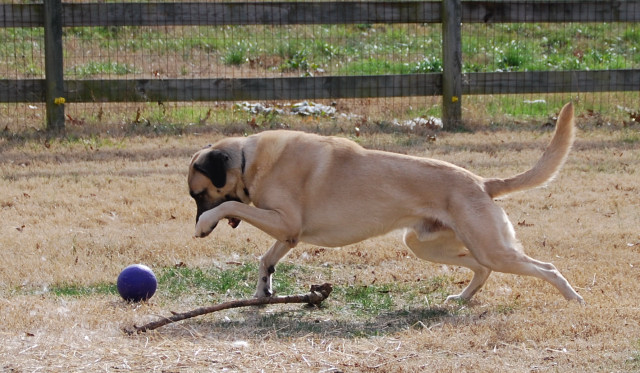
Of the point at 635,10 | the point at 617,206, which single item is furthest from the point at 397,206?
the point at 635,10

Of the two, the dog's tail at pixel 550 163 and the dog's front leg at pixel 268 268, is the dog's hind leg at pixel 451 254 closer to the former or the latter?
the dog's tail at pixel 550 163

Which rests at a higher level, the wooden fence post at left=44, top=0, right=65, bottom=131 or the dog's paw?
the wooden fence post at left=44, top=0, right=65, bottom=131

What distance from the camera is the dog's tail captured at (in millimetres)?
5703

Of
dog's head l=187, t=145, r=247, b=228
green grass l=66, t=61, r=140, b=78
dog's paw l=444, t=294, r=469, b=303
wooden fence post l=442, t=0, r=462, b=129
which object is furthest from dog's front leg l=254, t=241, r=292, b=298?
green grass l=66, t=61, r=140, b=78

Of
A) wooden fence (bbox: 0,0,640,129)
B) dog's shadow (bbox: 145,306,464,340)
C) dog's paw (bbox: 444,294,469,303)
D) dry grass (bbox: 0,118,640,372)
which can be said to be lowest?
dog's paw (bbox: 444,294,469,303)

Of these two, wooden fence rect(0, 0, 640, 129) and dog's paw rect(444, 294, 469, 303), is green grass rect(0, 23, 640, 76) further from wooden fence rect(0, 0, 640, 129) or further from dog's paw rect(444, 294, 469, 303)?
dog's paw rect(444, 294, 469, 303)

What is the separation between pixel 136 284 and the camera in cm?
552

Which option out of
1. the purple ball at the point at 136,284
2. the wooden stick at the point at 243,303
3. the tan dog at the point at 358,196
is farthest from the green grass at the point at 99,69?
the wooden stick at the point at 243,303

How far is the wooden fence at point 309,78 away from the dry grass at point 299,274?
73 centimetres

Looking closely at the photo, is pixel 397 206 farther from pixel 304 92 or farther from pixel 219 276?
pixel 304 92

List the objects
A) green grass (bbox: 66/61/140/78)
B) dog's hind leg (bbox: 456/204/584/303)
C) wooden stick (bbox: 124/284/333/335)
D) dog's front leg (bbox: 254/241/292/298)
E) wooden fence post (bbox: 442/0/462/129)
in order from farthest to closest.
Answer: green grass (bbox: 66/61/140/78) → wooden fence post (bbox: 442/0/462/129) → dog's front leg (bbox: 254/241/292/298) → dog's hind leg (bbox: 456/204/584/303) → wooden stick (bbox: 124/284/333/335)

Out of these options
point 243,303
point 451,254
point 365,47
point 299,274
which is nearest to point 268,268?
point 299,274

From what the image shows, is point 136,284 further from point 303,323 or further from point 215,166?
point 303,323

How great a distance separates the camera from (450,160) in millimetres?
9734
